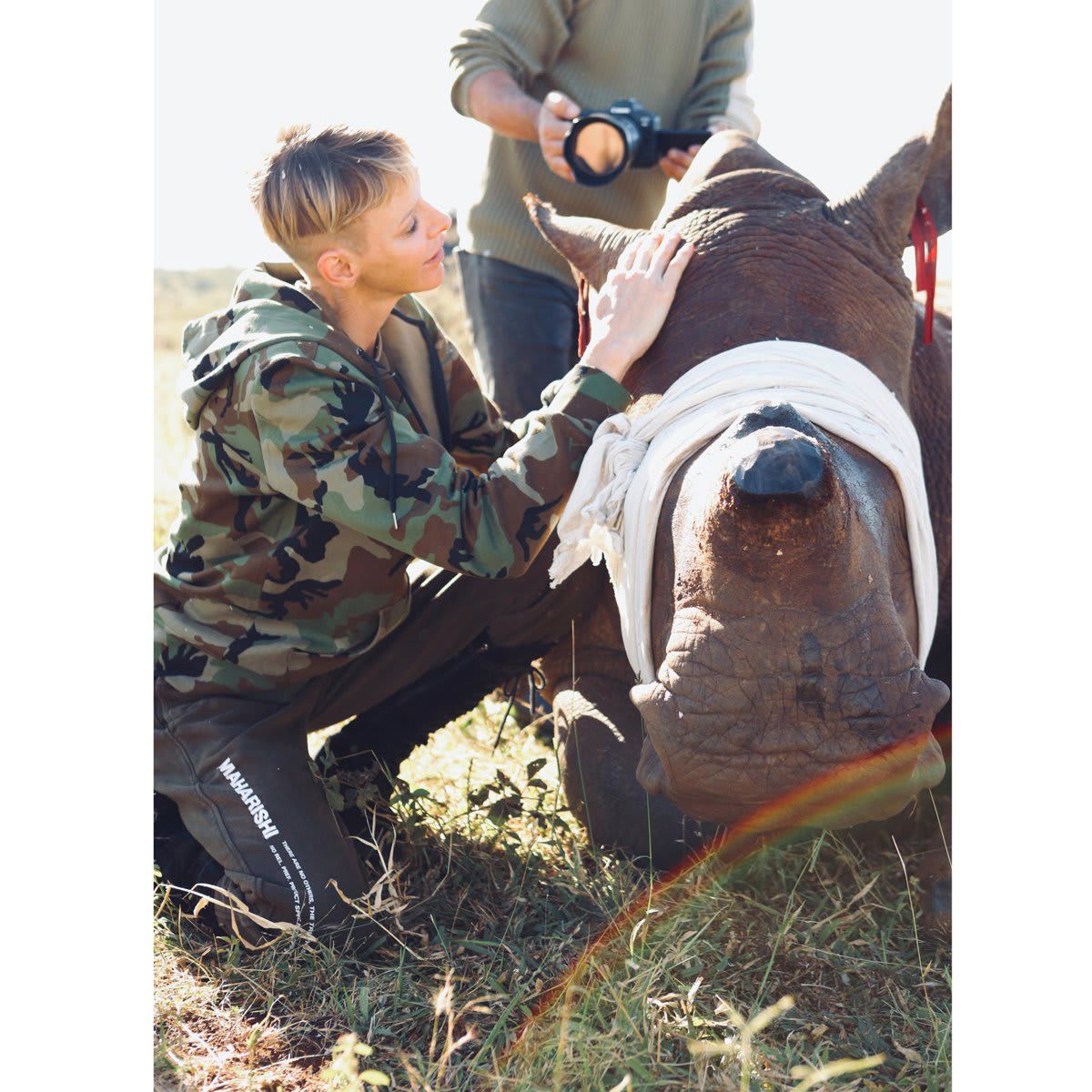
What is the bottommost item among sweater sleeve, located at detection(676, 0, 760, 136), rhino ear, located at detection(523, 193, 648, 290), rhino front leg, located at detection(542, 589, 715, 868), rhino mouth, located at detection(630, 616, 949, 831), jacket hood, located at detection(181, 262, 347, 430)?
rhino front leg, located at detection(542, 589, 715, 868)

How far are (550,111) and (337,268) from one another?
1196 millimetres

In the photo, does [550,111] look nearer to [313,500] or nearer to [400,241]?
[400,241]

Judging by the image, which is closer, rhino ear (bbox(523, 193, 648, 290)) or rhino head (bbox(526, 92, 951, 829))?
rhino head (bbox(526, 92, 951, 829))

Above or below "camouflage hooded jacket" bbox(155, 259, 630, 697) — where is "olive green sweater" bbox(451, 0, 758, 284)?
above

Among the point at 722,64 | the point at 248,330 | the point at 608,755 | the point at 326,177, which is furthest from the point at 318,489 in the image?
the point at 722,64

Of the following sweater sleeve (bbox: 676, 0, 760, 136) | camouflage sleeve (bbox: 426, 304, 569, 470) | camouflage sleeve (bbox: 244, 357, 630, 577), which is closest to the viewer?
camouflage sleeve (bbox: 244, 357, 630, 577)

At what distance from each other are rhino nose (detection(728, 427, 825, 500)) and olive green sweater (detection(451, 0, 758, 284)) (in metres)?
2.56

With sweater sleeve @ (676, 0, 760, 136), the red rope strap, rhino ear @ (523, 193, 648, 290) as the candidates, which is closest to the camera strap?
rhino ear @ (523, 193, 648, 290)

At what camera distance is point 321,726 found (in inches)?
147

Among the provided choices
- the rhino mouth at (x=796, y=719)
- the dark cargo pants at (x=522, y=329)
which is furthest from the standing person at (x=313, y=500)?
the dark cargo pants at (x=522, y=329)

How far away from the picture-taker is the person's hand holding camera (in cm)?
416

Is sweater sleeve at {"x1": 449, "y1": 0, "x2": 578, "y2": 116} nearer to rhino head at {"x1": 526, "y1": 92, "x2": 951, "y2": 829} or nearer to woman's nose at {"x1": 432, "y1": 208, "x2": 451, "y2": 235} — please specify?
woman's nose at {"x1": 432, "y1": 208, "x2": 451, "y2": 235}
